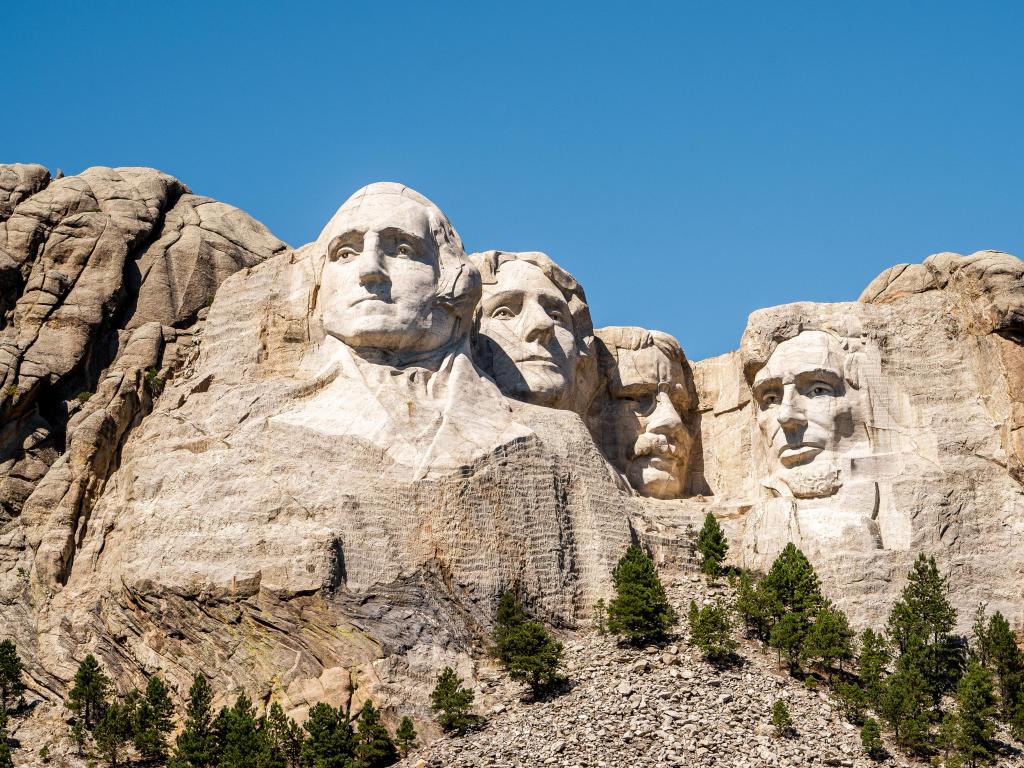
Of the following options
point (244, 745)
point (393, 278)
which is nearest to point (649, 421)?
point (393, 278)

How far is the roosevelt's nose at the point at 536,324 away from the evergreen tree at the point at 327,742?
907 centimetres

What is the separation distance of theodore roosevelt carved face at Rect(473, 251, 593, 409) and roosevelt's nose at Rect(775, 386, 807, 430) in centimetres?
340

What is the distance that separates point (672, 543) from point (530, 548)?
2937mm

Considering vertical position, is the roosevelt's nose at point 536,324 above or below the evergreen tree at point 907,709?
above

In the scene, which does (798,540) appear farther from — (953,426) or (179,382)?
(179,382)

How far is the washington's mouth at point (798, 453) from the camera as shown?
3997cm

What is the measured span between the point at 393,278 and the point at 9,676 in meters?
8.07

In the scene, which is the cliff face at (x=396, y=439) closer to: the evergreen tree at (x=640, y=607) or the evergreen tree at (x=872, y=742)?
the evergreen tree at (x=640, y=607)

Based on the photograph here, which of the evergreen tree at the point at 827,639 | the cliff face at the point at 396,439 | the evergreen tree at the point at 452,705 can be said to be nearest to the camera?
the evergreen tree at the point at 452,705

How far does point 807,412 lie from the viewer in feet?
132

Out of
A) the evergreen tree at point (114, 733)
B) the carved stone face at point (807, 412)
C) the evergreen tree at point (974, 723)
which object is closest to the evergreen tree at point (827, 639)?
the evergreen tree at point (974, 723)

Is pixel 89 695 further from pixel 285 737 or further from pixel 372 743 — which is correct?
pixel 372 743

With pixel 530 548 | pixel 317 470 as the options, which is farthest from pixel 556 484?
pixel 317 470

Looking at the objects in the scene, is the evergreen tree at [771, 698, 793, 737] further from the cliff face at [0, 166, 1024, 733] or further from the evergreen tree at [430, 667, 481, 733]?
the cliff face at [0, 166, 1024, 733]
